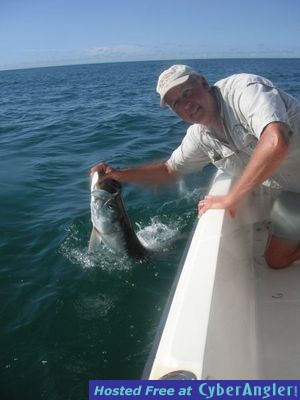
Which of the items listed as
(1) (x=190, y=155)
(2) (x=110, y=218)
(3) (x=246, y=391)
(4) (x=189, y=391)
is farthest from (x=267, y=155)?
(2) (x=110, y=218)

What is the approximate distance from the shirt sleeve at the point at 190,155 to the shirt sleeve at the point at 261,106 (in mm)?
845

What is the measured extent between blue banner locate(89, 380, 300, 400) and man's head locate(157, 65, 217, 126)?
220 centimetres

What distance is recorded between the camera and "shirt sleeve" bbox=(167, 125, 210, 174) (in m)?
4.29

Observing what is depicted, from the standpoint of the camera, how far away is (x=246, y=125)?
355cm

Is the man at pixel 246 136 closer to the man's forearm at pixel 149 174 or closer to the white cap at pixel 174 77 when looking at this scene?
the white cap at pixel 174 77

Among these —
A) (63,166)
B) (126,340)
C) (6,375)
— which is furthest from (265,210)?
(63,166)

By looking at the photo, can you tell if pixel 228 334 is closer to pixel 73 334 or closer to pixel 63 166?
pixel 73 334

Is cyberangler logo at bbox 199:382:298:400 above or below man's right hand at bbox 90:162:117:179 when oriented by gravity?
below

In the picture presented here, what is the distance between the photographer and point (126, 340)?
13.5 ft

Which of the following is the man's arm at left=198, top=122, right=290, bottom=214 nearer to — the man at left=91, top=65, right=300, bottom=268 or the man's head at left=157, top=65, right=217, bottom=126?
the man at left=91, top=65, right=300, bottom=268

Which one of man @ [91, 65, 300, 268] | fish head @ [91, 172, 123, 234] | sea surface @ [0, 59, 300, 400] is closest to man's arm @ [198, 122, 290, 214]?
man @ [91, 65, 300, 268]

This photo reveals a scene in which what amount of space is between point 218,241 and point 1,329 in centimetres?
253

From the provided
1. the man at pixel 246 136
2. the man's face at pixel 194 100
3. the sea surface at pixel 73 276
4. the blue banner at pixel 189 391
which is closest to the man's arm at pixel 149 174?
the man at pixel 246 136

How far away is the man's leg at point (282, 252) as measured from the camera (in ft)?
13.8
